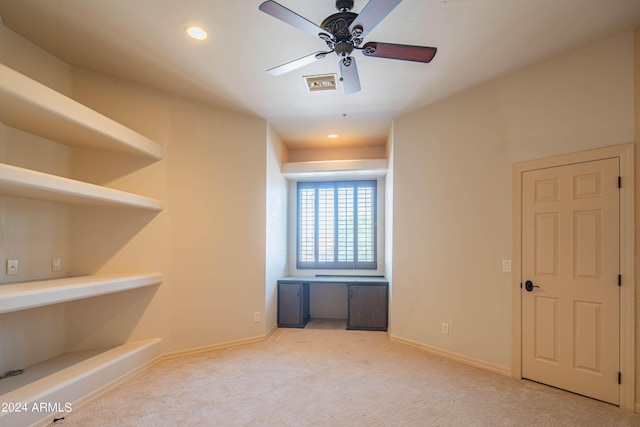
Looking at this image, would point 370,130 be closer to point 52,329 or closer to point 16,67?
point 16,67

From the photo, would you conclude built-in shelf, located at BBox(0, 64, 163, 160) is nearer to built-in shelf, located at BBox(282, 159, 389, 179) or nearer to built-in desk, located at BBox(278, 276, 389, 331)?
built-in shelf, located at BBox(282, 159, 389, 179)

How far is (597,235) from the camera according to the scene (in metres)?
2.59

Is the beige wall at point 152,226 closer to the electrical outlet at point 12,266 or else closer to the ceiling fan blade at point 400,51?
the electrical outlet at point 12,266

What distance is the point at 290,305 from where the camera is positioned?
4672 mm

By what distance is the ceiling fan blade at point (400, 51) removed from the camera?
6.83 ft

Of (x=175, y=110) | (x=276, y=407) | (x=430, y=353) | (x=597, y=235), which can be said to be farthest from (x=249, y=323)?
(x=597, y=235)

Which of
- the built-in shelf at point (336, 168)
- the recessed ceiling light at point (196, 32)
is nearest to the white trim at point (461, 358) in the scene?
the built-in shelf at point (336, 168)

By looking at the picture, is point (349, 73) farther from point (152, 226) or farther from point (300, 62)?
point (152, 226)

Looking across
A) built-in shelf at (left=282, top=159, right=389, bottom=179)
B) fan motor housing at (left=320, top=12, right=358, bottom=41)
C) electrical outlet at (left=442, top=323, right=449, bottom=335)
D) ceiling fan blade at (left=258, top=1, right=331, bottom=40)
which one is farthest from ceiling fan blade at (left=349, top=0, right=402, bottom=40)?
electrical outlet at (left=442, top=323, right=449, bottom=335)

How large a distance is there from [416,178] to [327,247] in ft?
7.10

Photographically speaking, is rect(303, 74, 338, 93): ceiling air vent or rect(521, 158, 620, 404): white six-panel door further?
rect(303, 74, 338, 93): ceiling air vent

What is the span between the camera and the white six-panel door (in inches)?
99.3

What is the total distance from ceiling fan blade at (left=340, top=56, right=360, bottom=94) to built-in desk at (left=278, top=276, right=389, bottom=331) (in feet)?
9.56

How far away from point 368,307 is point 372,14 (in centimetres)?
385
